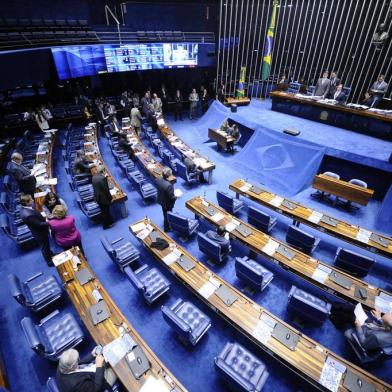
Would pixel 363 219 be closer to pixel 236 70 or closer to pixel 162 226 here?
pixel 162 226

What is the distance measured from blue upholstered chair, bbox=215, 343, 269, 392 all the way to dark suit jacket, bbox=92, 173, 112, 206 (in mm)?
4697

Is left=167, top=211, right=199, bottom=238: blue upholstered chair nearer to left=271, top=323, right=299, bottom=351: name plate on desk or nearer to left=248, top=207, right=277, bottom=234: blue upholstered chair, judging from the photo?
left=248, top=207, right=277, bottom=234: blue upholstered chair

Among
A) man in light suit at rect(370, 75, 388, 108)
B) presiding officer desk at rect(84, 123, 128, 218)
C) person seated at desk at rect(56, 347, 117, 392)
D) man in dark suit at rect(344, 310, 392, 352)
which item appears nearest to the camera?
person seated at desk at rect(56, 347, 117, 392)

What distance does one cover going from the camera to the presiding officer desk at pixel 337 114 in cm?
1034

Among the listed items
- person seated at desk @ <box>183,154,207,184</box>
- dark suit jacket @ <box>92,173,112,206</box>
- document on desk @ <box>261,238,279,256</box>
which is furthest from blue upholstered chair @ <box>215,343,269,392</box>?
person seated at desk @ <box>183,154,207,184</box>

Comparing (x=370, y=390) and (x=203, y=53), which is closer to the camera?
(x=370, y=390)

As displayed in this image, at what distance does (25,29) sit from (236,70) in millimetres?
12432

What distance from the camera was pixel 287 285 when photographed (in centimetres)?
602

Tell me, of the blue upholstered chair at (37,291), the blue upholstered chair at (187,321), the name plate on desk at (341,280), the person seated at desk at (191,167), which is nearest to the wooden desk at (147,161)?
the person seated at desk at (191,167)

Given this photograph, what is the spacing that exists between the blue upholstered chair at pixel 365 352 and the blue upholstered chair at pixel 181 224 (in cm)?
408

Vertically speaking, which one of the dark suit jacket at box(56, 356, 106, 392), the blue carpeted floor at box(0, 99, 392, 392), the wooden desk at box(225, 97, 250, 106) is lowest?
the blue carpeted floor at box(0, 99, 392, 392)

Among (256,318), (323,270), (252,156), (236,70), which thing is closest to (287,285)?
(323,270)

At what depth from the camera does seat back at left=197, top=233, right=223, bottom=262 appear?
594 cm

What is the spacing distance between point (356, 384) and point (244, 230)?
3490 millimetres
